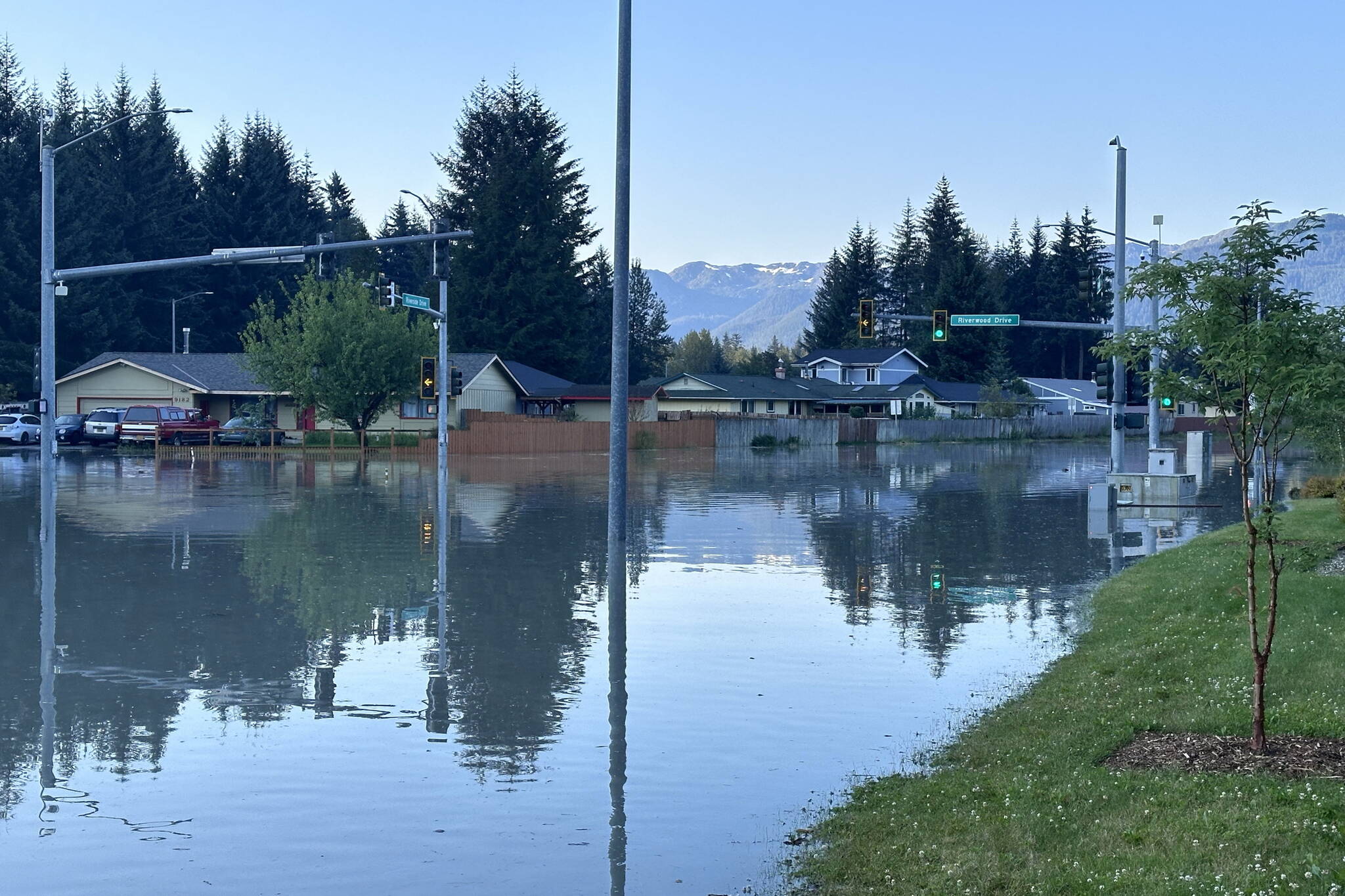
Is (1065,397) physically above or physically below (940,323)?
below

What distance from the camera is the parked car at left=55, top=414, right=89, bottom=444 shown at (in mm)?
66562

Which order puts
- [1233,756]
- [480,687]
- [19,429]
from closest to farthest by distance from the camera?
[1233,756], [480,687], [19,429]

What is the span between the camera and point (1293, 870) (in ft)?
22.6

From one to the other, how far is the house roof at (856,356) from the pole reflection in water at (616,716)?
96758mm

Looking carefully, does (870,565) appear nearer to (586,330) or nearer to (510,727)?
(510,727)

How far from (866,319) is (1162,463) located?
13.9 m

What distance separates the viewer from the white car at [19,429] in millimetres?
65500

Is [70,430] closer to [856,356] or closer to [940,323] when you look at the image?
[940,323]

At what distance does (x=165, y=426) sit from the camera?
63.2 metres

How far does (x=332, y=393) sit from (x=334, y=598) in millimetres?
46182

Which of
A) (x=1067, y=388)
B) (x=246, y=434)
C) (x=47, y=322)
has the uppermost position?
(x=1067, y=388)

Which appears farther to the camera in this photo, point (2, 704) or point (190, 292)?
point (190, 292)

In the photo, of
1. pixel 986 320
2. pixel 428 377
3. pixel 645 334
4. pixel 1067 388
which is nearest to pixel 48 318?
pixel 428 377

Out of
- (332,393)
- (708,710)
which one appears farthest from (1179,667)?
(332,393)
